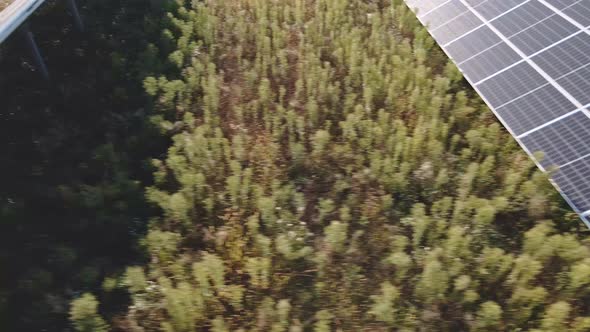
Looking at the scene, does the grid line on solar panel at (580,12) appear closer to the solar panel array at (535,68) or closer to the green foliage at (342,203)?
the solar panel array at (535,68)

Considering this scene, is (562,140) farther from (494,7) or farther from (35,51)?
(35,51)

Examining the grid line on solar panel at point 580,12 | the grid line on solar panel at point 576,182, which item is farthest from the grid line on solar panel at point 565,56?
the grid line on solar panel at point 576,182

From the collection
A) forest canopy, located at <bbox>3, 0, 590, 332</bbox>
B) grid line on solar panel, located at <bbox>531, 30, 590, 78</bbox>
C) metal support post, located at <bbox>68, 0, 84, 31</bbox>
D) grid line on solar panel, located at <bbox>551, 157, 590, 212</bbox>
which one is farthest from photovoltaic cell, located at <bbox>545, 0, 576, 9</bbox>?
metal support post, located at <bbox>68, 0, 84, 31</bbox>

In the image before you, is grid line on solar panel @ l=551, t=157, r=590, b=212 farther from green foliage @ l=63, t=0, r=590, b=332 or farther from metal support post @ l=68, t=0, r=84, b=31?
metal support post @ l=68, t=0, r=84, b=31

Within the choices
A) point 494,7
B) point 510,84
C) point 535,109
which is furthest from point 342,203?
point 494,7

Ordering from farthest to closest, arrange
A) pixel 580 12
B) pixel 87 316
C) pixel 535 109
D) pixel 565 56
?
pixel 580 12
pixel 565 56
pixel 535 109
pixel 87 316

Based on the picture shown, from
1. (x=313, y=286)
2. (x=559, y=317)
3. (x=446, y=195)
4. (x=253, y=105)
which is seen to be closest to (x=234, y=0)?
(x=253, y=105)

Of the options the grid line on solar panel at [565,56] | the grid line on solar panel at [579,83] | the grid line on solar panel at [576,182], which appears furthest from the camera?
the grid line on solar panel at [565,56]
